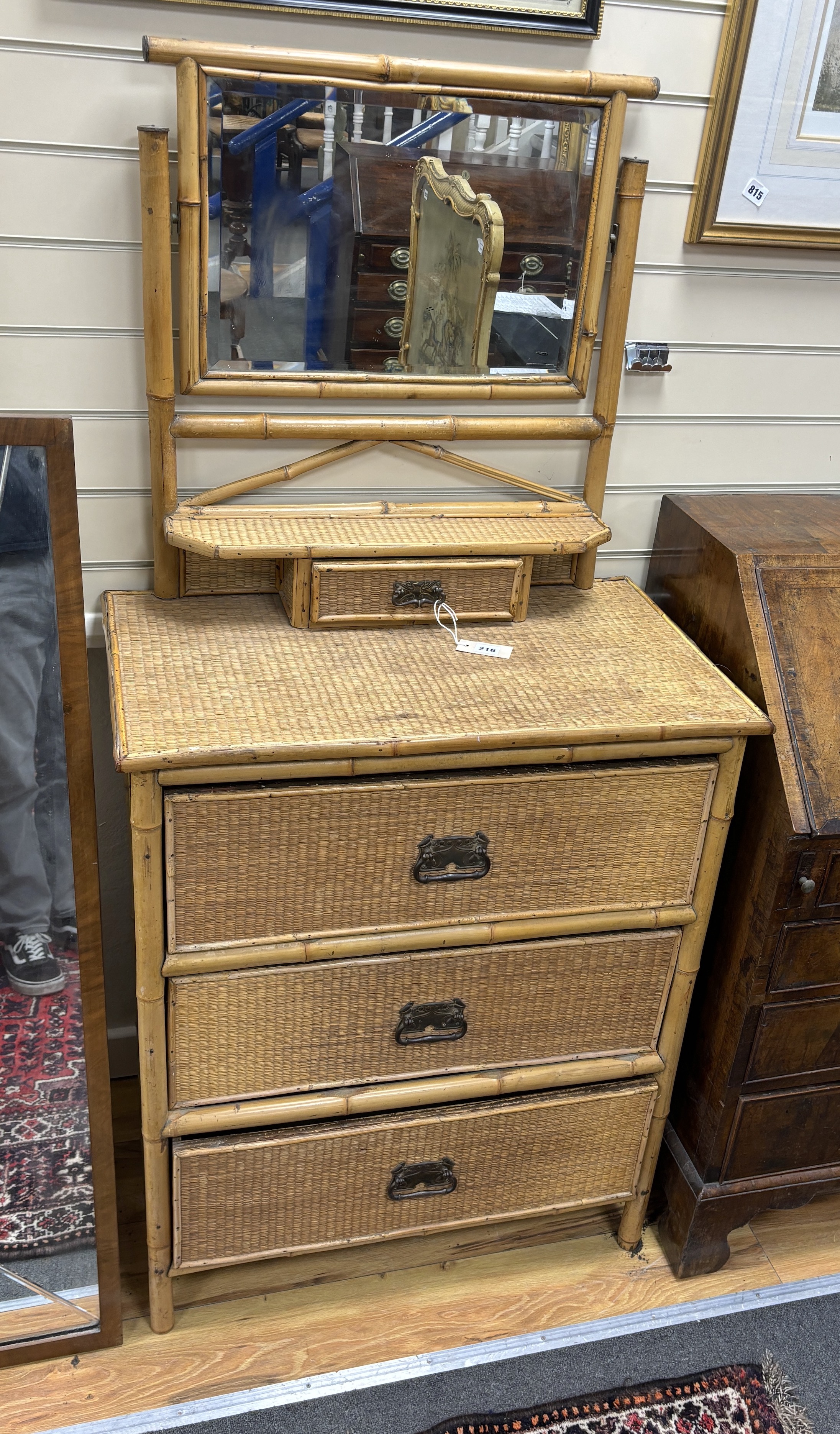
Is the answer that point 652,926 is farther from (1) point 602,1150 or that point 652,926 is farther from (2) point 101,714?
(2) point 101,714

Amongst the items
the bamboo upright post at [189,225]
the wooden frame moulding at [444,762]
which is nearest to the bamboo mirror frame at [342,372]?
the bamboo upright post at [189,225]

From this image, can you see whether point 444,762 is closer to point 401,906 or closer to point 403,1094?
point 401,906

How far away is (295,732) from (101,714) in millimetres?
591

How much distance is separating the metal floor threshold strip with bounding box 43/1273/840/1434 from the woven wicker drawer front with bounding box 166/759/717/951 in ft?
→ 2.27

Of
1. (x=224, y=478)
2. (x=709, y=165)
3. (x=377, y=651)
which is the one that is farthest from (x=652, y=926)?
(x=709, y=165)

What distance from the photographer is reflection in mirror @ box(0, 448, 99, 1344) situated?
134 centimetres

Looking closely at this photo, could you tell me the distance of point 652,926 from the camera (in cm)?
168

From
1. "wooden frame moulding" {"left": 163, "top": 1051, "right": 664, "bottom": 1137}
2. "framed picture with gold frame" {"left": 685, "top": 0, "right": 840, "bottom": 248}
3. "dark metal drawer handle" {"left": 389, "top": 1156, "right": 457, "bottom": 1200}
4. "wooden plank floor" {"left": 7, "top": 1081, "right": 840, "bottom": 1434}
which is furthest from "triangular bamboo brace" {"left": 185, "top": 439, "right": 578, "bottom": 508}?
"wooden plank floor" {"left": 7, "top": 1081, "right": 840, "bottom": 1434}

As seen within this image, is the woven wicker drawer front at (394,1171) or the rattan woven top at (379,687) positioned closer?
the rattan woven top at (379,687)

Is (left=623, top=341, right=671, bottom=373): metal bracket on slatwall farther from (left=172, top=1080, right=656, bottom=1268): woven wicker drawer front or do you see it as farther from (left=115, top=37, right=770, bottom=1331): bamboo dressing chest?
(left=172, top=1080, right=656, bottom=1268): woven wicker drawer front

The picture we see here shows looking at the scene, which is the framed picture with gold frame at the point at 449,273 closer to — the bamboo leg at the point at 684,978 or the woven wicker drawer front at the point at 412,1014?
the bamboo leg at the point at 684,978

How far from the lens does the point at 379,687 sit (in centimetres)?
153

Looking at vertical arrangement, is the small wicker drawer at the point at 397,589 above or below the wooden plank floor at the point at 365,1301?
above

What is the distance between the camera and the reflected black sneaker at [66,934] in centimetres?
151
